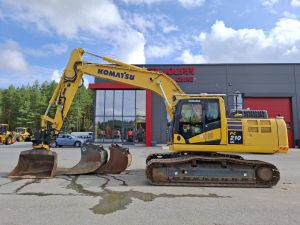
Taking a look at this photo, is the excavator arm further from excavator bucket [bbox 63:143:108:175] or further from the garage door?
the garage door

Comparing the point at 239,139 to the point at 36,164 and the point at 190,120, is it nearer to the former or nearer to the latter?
the point at 190,120

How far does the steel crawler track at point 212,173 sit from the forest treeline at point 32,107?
52615 millimetres

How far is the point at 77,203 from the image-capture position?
7.17 metres

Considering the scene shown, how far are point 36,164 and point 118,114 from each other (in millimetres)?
24888

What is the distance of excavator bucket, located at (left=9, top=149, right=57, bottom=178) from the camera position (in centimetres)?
1091

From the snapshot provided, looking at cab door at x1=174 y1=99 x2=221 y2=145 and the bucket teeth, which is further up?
cab door at x1=174 y1=99 x2=221 y2=145

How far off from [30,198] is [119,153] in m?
4.88

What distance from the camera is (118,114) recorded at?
36.2 meters

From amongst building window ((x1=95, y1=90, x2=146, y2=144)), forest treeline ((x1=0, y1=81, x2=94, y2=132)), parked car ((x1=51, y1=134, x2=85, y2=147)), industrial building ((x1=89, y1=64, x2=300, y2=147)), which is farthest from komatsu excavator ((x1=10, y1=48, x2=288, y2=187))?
forest treeline ((x1=0, y1=81, x2=94, y2=132))

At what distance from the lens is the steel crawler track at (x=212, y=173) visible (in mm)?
9609

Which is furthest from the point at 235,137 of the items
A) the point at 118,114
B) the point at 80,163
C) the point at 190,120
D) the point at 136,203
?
the point at 118,114

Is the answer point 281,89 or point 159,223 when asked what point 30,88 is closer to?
point 281,89

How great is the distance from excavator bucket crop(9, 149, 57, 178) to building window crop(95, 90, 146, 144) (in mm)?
24352

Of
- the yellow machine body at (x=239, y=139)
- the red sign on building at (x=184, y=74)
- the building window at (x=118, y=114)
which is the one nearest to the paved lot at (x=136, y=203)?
the yellow machine body at (x=239, y=139)
